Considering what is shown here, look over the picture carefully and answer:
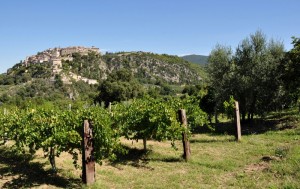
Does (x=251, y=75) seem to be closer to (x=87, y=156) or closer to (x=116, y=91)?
(x=87, y=156)

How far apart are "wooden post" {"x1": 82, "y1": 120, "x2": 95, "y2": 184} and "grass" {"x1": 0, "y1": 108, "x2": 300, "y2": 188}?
283mm

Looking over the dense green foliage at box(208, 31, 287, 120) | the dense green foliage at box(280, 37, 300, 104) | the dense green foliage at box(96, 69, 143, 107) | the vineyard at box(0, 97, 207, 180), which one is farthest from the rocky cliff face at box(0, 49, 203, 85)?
the vineyard at box(0, 97, 207, 180)

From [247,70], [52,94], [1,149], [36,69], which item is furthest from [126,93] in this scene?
[36,69]

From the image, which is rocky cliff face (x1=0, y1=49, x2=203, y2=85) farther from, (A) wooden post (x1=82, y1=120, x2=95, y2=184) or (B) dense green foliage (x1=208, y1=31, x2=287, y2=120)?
(A) wooden post (x1=82, y1=120, x2=95, y2=184)

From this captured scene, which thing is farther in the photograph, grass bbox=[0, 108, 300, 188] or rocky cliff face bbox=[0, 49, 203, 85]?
rocky cliff face bbox=[0, 49, 203, 85]

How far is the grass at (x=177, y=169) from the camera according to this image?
33.1 ft

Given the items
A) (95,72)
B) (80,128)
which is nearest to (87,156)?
(80,128)

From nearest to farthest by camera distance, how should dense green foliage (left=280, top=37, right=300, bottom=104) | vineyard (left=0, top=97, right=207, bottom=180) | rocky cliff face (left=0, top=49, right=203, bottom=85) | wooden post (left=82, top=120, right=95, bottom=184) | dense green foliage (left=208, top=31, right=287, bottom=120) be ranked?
wooden post (left=82, top=120, right=95, bottom=184) < vineyard (left=0, top=97, right=207, bottom=180) < dense green foliage (left=280, top=37, right=300, bottom=104) < dense green foliage (left=208, top=31, right=287, bottom=120) < rocky cliff face (left=0, top=49, right=203, bottom=85)

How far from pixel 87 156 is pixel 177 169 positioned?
4.17 m

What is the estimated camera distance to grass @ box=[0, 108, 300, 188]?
1010 centimetres

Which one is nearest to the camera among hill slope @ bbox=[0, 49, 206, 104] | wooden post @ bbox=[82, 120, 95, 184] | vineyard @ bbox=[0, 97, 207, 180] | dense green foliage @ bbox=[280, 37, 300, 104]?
wooden post @ bbox=[82, 120, 95, 184]

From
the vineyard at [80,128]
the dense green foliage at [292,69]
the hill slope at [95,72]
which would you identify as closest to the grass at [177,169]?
the vineyard at [80,128]

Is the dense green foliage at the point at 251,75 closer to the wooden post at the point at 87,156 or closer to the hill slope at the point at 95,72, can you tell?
the wooden post at the point at 87,156

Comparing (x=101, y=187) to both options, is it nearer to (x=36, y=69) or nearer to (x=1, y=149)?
(x=1, y=149)
